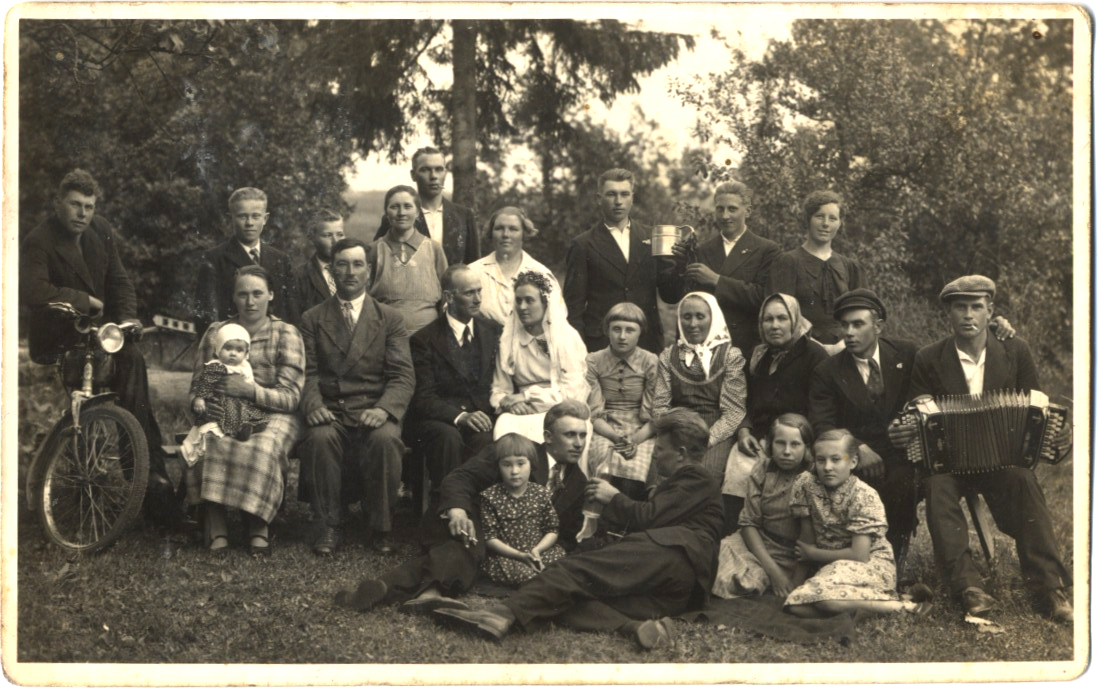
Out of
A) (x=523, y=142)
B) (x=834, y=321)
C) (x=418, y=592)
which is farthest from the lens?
(x=523, y=142)

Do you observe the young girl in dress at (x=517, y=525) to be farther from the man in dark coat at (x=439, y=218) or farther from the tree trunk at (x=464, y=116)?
the tree trunk at (x=464, y=116)

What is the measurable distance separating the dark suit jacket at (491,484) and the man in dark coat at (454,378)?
0.56 ft

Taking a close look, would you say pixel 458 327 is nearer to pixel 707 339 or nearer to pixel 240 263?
pixel 240 263

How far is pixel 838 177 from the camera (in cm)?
815

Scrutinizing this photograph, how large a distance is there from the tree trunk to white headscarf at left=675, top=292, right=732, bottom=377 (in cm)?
155

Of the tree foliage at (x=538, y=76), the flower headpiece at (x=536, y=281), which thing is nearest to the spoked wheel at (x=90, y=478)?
the flower headpiece at (x=536, y=281)

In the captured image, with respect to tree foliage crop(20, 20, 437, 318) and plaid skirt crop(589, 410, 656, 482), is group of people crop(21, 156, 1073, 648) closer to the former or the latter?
plaid skirt crop(589, 410, 656, 482)

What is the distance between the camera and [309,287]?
A: 7.86 metres

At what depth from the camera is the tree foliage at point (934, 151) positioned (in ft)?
26.3

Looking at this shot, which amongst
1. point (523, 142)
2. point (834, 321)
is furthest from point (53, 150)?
point (834, 321)

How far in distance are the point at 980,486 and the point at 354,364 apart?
3.61m

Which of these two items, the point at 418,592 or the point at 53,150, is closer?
the point at 418,592

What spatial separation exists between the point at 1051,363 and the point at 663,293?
2.34 meters
